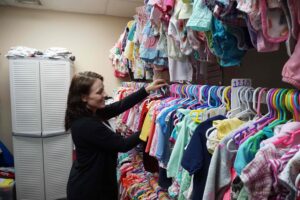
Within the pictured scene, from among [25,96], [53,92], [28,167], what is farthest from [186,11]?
[28,167]

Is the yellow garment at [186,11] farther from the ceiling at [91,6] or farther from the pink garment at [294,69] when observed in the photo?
the ceiling at [91,6]

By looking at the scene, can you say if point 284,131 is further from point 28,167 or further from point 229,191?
point 28,167

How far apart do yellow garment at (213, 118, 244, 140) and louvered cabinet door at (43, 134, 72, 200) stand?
9.59 feet

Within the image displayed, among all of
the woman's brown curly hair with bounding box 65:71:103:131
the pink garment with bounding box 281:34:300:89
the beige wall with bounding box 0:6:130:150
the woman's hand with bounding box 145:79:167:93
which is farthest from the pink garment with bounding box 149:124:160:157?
the beige wall with bounding box 0:6:130:150

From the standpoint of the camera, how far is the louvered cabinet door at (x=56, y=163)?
3.29 metres

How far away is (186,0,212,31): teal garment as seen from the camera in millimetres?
899

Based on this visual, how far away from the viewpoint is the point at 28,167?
127 inches

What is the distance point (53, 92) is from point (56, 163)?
0.94m

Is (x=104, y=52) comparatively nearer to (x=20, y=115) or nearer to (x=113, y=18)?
(x=113, y=18)

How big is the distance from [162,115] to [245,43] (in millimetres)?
547

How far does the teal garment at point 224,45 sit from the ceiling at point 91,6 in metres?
2.69

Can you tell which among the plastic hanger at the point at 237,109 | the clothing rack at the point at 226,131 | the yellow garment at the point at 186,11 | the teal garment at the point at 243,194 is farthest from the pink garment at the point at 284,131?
the yellow garment at the point at 186,11

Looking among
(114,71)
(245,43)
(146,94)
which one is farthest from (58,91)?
(245,43)

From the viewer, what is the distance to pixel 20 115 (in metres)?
3.17
